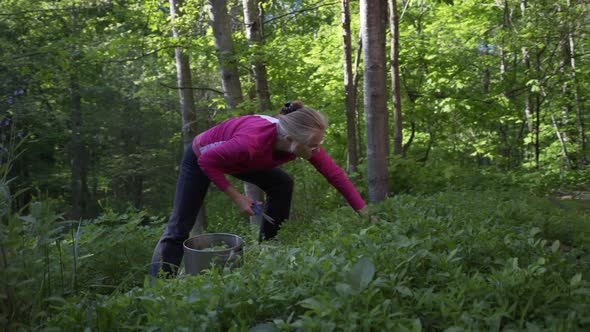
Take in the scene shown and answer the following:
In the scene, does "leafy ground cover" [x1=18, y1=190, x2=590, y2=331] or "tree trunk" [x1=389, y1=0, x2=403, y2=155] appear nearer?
"leafy ground cover" [x1=18, y1=190, x2=590, y2=331]

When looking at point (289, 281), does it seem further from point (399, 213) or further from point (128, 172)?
point (128, 172)

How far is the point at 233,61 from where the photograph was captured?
6938 millimetres

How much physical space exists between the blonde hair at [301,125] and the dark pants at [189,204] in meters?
0.73

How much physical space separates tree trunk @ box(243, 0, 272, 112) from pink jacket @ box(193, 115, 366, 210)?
3309 mm

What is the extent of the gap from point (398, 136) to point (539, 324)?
6.36 meters

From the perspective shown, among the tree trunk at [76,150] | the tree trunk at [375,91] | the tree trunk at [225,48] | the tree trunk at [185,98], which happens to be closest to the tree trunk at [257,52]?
the tree trunk at [225,48]

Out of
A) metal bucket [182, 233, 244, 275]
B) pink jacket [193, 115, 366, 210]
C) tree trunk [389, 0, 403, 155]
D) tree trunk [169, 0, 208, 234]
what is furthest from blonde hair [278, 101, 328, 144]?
tree trunk [169, 0, 208, 234]

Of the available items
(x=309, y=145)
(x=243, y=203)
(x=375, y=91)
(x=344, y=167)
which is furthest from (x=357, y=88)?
(x=243, y=203)

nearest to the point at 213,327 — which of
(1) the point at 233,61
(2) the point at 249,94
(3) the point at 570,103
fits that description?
(1) the point at 233,61

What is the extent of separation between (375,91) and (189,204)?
2387 mm

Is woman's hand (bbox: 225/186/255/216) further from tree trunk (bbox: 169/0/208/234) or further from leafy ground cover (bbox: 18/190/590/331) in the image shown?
tree trunk (bbox: 169/0/208/234)

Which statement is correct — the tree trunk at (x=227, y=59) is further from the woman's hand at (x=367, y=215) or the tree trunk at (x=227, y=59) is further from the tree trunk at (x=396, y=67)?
the woman's hand at (x=367, y=215)

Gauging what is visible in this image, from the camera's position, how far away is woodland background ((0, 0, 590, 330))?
1.74 metres

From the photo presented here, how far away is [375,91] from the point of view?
4961 millimetres
